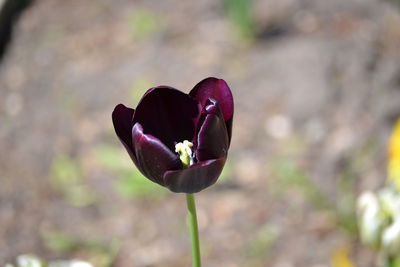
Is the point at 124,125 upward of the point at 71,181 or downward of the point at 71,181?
downward

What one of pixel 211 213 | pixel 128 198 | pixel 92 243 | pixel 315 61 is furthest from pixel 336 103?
pixel 92 243

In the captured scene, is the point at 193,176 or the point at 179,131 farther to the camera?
the point at 179,131

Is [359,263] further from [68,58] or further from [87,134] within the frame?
[68,58]

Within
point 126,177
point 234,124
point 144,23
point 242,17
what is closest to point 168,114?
point 126,177

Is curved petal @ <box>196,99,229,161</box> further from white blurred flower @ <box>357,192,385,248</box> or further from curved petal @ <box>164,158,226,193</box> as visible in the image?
white blurred flower @ <box>357,192,385,248</box>

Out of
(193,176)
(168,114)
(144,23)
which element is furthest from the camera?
(144,23)

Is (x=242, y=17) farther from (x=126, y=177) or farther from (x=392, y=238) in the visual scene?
(x=392, y=238)

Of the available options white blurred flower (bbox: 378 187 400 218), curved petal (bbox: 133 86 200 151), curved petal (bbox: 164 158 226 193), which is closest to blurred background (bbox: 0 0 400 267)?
white blurred flower (bbox: 378 187 400 218)
